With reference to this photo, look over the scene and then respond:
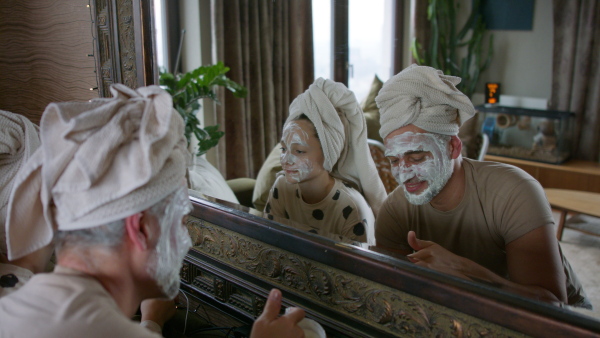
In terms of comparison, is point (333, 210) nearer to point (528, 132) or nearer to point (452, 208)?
point (452, 208)

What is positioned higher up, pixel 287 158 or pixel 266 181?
pixel 287 158

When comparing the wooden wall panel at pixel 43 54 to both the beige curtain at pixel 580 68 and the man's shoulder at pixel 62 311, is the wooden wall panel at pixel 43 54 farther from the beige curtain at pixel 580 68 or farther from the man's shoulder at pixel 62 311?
the beige curtain at pixel 580 68

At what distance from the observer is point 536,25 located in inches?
161

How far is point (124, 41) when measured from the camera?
159cm

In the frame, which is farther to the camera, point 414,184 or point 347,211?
point 347,211

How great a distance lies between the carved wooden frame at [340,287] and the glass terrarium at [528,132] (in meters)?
3.06

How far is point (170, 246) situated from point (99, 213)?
0.14 meters

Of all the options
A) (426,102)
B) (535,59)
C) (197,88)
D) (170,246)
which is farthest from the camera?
(535,59)

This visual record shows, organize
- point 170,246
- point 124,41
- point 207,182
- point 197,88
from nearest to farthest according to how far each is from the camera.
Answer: point 170,246 → point 124,41 → point 207,182 → point 197,88

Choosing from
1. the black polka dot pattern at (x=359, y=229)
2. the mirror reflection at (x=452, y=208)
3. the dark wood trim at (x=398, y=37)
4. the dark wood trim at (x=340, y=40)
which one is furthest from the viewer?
the dark wood trim at (x=398, y=37)

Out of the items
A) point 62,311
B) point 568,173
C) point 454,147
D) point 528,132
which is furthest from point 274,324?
point 528,132

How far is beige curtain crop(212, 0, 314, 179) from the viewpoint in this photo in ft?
7.39

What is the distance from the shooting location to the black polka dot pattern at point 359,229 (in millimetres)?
1485

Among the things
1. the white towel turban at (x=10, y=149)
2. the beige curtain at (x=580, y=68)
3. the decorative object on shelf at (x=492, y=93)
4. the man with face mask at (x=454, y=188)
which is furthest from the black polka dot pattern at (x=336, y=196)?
the beige curtain at (x=580, y=68)
